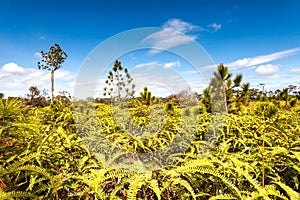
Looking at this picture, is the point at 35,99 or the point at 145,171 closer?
the point at 145,171

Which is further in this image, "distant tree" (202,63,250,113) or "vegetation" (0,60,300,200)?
"distant tree" (202,63,250,113)

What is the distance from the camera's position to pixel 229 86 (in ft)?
46.2

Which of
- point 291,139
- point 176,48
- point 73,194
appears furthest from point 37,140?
point 176,48

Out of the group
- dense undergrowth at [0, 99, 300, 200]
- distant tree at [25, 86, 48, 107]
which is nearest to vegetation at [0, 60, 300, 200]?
dense undergrowth at [0, 99, 300, 200]

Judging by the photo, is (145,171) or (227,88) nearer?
(145,171)

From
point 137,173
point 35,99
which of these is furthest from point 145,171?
point 35,99

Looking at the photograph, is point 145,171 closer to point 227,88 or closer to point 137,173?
point 137,173

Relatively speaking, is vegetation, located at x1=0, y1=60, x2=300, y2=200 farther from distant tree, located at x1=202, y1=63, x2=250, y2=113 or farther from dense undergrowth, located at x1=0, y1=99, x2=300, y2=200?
distant tree, located at x1=202, y1=63, x2=250, y2=113

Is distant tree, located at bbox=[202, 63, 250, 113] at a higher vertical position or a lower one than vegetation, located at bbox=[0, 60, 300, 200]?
higher

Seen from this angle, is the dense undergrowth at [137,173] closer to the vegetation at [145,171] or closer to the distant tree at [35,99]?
the vegetation at [145,171]

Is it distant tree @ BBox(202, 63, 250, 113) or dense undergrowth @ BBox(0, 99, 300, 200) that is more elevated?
distant tree @ BBox(202, 63, 250, 113)

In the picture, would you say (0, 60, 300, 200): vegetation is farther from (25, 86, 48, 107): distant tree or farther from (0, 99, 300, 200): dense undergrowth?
(25, 86, 48, 107): distant tree

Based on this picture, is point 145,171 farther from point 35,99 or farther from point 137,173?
point 35,99

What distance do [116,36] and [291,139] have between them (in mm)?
2292
